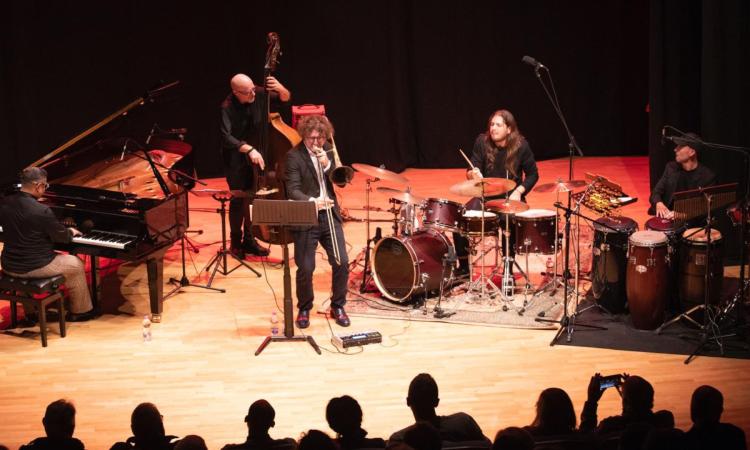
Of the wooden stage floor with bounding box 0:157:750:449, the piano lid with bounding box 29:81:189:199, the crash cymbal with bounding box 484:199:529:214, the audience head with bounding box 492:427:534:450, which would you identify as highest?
the piano lid with bounding box 29:81:189:199

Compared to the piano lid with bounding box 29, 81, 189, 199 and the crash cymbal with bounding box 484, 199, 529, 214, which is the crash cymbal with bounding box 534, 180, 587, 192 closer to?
the crash cymbal with bounding box 484, 199, 529, 214

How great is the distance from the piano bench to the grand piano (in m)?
0.37

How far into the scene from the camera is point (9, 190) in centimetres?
852

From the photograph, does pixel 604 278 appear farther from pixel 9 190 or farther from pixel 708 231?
pixel 9 190

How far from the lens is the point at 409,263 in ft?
27.6

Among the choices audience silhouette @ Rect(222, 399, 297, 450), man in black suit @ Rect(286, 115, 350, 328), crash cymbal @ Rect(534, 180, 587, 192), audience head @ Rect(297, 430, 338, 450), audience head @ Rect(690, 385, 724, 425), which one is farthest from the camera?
crash cymbal @ Rect(534, 180, 587, 192)

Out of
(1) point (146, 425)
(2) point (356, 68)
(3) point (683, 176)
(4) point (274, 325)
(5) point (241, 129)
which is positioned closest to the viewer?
(1) point (146, 425)

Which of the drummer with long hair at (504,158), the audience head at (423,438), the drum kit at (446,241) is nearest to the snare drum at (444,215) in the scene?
the drum kit at (446,241)

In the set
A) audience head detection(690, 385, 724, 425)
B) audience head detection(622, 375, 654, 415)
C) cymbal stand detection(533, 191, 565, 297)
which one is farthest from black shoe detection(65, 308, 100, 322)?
audience head detection(690, 385, 724, 425)

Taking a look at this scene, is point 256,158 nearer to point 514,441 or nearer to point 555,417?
point 555,417

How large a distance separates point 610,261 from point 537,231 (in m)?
0.69

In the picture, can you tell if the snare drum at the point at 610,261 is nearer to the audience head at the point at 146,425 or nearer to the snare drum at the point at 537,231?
the snare drum at the point at 537,231

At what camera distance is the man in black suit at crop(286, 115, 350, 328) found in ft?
25.1

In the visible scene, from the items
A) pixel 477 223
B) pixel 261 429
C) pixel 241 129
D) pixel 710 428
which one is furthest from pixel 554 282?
pixel 261 429
